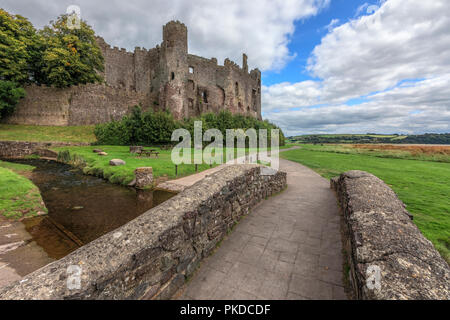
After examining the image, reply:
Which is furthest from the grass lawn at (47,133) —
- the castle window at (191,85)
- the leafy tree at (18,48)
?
the castle window at (191,85)

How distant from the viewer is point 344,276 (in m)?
3.14

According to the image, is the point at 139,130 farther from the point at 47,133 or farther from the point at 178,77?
the point at 178,77

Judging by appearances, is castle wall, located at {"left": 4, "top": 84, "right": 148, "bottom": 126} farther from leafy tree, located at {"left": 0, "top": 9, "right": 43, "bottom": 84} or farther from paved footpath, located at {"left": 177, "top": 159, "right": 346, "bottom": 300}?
paved footpath, located at {"left": 177, "top": 159, "right": 346, "bottom": 300}

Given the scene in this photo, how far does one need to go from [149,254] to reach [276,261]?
2.41 m

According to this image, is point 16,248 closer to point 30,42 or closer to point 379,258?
point 379,258

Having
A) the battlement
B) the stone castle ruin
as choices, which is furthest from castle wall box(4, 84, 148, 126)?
the battlement

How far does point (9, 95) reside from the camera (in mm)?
23422

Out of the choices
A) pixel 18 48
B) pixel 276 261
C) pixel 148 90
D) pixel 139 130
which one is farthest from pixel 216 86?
pixel 276 261

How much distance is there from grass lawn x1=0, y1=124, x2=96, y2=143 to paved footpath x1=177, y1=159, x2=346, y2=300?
88.9 ft

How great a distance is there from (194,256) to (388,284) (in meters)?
2.73

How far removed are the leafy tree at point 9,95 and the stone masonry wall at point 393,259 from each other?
120 feet

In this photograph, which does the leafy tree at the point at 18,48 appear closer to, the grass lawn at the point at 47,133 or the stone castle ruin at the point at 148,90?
the stone castle ruin at the point at 148,90

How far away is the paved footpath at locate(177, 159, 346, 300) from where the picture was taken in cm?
292
